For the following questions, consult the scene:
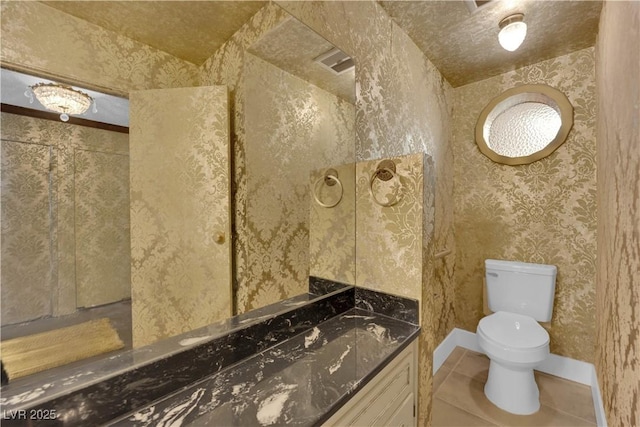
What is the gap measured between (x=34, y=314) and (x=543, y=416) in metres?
2.47

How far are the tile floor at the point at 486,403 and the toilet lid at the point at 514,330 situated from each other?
46 centimetres

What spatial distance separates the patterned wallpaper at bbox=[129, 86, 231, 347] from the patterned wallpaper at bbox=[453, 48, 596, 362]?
2.24 meters

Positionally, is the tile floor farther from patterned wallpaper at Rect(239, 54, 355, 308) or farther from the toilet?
patterned wallpaper at Rect(239, 54, 355, 308)

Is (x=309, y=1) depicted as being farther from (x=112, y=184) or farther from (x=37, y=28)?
(x=112, y=184)

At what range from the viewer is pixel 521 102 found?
7.26 ft

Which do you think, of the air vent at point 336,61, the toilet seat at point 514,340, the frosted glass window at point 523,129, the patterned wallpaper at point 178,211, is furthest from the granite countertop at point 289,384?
the frosted glass window at point 523,129

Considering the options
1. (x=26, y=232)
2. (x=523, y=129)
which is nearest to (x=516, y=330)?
(x=523, y=129)

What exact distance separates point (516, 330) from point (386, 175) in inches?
59.3

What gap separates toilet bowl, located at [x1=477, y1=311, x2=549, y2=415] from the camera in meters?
1.57

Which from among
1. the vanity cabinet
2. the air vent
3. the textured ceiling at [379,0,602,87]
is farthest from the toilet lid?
the textured ceiling at [379,0,602,87]

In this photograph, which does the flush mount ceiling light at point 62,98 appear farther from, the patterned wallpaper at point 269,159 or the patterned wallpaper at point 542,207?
the patterned wallpaper at point 542,207

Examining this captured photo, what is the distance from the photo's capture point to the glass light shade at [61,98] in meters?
0.56

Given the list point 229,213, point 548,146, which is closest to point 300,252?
point 229,213

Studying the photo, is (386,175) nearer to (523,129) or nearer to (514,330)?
(514,330)
